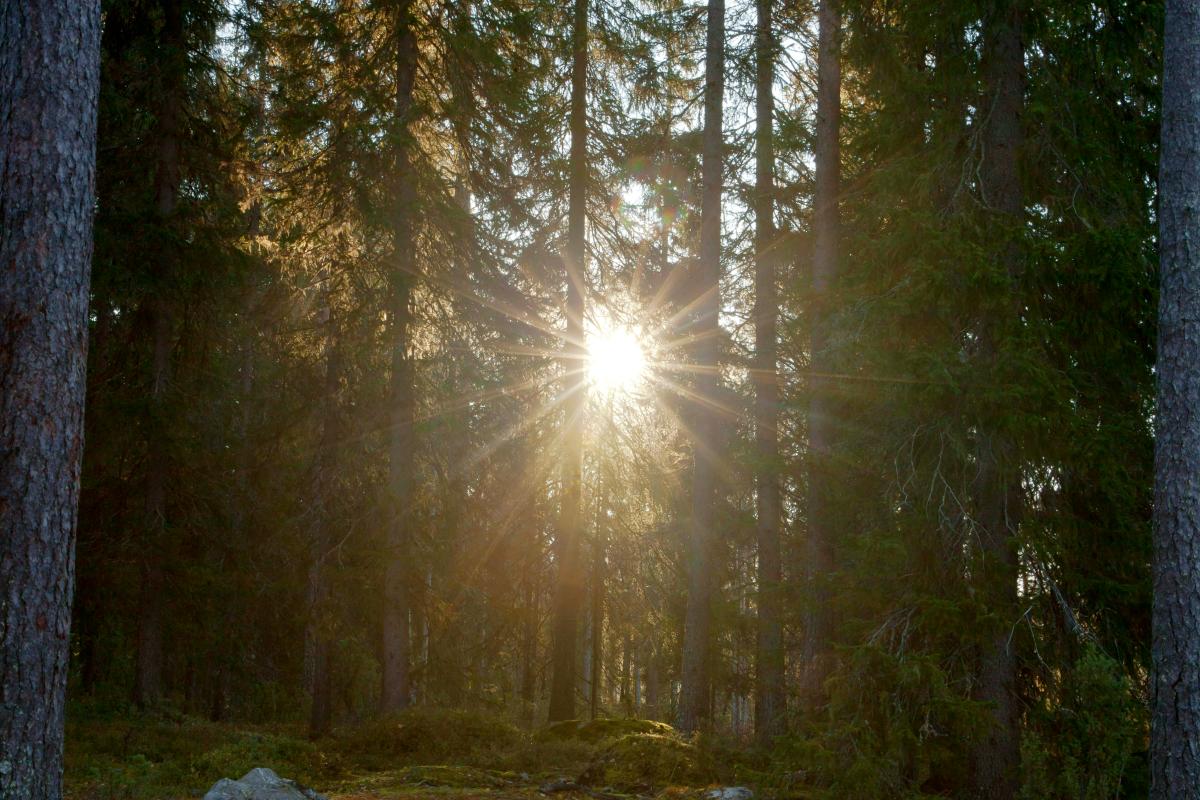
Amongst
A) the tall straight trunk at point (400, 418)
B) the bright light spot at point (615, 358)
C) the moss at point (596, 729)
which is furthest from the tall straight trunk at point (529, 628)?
the bright light spot at point (615, 358)

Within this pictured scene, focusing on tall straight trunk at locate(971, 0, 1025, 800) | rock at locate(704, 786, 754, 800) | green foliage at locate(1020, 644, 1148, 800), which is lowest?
rock at locate(704, 786, 754, 800)

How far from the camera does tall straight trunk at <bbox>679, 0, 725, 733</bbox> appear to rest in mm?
13781

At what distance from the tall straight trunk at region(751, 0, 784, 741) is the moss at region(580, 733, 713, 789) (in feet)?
8.44

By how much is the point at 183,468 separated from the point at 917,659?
11.9m

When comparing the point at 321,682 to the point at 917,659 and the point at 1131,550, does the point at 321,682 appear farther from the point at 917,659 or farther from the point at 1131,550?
the point at 1131,550

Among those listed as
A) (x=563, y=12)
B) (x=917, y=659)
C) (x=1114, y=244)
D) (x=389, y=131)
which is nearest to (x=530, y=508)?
(x=389, y=131)

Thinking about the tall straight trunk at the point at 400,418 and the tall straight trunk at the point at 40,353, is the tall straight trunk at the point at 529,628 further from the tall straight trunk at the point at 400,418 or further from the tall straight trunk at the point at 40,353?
the tall straight trunk at the point at 40,353

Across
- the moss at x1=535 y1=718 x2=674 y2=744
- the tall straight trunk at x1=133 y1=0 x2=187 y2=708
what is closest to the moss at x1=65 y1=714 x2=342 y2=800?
the tall straight trunk at x1=133 y1=0 x2=187 y2=708

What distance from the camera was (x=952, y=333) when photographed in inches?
353

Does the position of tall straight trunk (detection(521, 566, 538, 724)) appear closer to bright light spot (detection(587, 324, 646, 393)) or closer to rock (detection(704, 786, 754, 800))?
bright light spot (detection(587, 324, 646, 393))

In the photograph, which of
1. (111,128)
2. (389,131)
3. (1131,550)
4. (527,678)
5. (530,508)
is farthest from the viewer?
(527,678)

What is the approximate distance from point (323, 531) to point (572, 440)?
444 cm

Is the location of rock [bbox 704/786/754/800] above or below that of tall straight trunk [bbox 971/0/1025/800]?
below

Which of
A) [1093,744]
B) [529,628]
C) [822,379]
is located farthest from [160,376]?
[1093,744]
